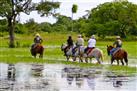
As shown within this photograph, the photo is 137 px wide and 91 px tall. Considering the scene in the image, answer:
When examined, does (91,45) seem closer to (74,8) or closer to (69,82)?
(69,82)

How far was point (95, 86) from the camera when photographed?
18.9m

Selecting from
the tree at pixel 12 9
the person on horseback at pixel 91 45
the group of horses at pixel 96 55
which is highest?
the tree at pixel 12 9

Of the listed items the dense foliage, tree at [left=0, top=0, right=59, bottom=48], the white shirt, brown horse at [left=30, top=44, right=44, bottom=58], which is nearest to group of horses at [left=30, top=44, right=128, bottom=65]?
brown horse at [left=30, top=44, right=44, bottom=58]

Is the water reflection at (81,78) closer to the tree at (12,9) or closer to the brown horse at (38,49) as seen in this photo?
the brown horse at (38,49)

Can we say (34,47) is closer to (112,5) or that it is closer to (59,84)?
(59,84)

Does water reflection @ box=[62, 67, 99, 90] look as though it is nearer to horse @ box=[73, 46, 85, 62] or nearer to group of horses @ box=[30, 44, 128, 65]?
group of horses @ box=[30, 44, 128, 65]

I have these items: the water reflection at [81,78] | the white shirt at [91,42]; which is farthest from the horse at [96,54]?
the water reflection at [81,78]

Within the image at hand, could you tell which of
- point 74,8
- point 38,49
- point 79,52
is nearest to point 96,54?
point 79,52

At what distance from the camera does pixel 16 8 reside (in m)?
69.4

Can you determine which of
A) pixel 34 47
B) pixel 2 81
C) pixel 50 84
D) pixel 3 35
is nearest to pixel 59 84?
pixel 50 84

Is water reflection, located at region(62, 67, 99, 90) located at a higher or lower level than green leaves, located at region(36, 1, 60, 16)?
lower

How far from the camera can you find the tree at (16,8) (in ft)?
223

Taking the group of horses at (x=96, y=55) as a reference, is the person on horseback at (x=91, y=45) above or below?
above

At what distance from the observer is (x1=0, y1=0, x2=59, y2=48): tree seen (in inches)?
2680
